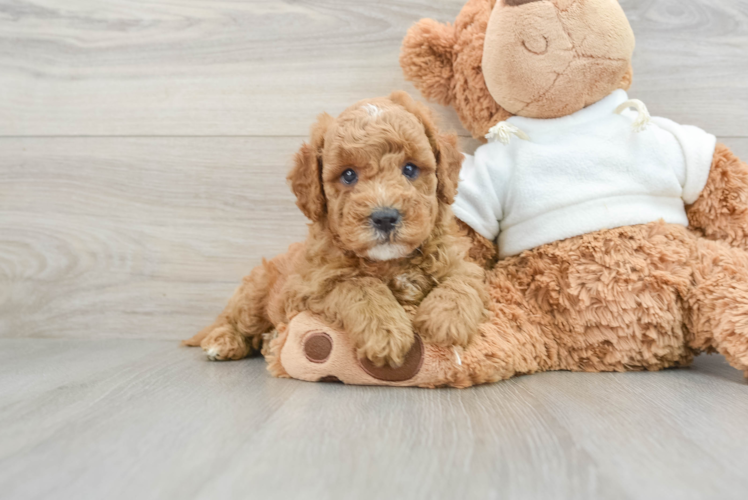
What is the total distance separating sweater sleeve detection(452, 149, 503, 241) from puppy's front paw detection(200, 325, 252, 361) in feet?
2.26

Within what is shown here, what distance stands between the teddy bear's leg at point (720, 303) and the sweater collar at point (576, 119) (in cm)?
38

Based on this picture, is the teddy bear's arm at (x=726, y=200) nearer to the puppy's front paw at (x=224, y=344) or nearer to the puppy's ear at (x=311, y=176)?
the puppy's ear at (x=311, y=176)

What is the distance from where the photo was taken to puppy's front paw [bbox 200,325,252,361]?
1.38 m

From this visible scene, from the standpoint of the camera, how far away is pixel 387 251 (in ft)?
3.26

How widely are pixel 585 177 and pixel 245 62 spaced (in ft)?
3.58

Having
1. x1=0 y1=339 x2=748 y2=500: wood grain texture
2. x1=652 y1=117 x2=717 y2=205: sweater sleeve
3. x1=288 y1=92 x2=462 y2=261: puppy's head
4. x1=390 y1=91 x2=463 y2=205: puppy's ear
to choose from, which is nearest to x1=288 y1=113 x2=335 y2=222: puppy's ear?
x1=288 y1=92 x2=462 y2=261: puppy's head

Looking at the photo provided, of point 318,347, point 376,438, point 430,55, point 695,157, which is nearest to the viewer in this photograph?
point 376,438

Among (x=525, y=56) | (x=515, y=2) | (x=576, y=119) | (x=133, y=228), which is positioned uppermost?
(x=515, y=2)

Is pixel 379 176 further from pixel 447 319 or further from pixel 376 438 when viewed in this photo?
pixel 376 438

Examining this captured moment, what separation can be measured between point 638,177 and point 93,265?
1643mm

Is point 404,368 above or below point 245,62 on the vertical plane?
below

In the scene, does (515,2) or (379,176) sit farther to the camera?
(515,2)

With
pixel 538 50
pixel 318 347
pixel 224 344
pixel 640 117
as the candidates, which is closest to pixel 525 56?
pixel 538 50

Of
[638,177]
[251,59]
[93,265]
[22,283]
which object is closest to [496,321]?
[638,177]
